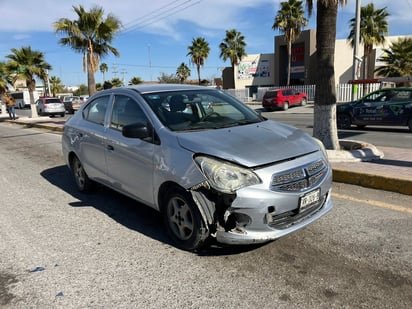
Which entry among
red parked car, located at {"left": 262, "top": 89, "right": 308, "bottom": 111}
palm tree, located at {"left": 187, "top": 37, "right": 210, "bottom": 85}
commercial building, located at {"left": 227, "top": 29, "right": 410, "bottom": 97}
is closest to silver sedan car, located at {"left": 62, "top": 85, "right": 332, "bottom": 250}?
red parked car, located at {"left": 262, "top": 89, "right": 308, "bottom": 111}

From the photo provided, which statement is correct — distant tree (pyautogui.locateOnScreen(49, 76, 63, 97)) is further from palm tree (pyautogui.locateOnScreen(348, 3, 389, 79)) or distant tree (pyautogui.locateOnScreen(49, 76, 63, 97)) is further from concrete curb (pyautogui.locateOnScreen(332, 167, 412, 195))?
concrete curb (pyautogui.locateOnScreen(332, 167, 412, 195))

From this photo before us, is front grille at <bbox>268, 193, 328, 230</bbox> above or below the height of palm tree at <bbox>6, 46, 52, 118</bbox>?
below

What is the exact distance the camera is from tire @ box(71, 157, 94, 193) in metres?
5.59

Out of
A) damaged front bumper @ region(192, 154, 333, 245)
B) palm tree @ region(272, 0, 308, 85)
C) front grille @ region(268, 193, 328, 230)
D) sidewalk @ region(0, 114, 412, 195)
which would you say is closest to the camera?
damaged front bumper @ region(192, 154, 333, 245)

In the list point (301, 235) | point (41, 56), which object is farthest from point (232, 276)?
point (41, 56)

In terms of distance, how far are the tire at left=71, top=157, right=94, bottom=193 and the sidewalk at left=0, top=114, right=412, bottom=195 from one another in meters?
3.95

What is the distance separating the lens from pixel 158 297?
2.87 meters

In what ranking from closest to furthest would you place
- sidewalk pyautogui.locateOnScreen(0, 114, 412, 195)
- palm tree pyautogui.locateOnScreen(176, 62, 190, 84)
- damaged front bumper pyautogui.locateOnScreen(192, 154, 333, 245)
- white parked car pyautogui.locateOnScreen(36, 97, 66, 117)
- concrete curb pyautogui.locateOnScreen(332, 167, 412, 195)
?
damaged front bumper pyautogui.locateOnScreen(192, 154, 333, 245) → concrete curb pyautogui.locateOnScreen(332, 167, 412, 195) → sidewalk pyautogui.locateOnScreen(0, 114, 412, 195) → white parked car pyautogui.locateOnScreen(36, 97, 66, 117) → palm tree pyautogui.locateOnScreen(176, 62, 190, 84)

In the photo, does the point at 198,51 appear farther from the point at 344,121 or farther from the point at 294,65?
the point at 344,121

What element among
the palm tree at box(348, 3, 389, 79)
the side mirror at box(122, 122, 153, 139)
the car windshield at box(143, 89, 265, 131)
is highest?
the palm tree at box(348, 3, 389, 79)

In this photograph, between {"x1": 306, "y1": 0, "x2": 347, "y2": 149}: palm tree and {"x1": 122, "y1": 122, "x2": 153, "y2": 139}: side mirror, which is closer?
{"x1": 122, "y1": 122, "x2": 153, "y2": 139}: side mirror

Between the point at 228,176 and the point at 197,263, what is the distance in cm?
92

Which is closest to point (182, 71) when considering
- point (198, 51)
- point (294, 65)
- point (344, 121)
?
point (198, 51)

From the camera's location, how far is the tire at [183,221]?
3316mm
